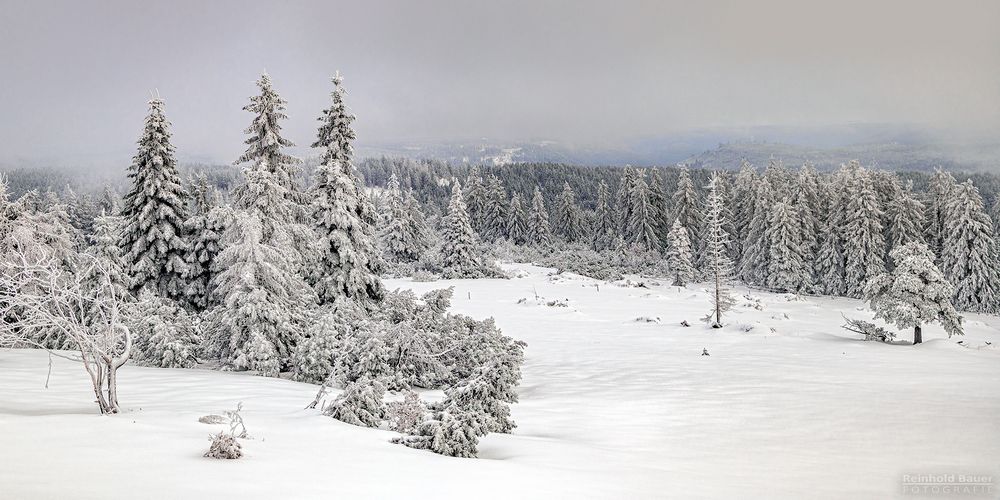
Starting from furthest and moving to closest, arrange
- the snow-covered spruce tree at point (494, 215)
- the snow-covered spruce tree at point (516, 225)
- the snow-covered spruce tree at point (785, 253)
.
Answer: the snow-covered spruce tree at point (494, 215), the snow-covered spruce tree at point (516, 225), the snow-covered spruce tree at point (785, 253)

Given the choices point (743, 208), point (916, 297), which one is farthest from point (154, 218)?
point (743, 208)

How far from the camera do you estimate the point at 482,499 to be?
609 cm

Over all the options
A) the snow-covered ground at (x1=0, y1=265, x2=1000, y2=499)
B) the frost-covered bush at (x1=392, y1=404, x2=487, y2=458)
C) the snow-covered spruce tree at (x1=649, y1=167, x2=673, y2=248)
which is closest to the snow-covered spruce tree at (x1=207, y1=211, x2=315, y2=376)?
the snow-covered ground at (x1=0, y1=265, x2=1000, y2=499)

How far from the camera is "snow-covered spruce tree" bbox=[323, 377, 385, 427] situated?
9773mm

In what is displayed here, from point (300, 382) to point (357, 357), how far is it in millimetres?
2192

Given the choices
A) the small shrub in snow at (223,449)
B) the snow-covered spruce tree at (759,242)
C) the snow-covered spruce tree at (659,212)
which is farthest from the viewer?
the snow-covered spruce tree at (659,212)

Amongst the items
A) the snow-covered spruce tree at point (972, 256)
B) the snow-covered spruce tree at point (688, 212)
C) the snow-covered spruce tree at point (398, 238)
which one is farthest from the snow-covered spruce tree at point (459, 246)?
the snow-covered spruce tree at point (972, 256)

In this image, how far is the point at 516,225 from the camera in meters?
92.0

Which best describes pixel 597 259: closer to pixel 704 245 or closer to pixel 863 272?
pixel 704 245

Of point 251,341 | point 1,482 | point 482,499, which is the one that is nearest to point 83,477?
point 1,482

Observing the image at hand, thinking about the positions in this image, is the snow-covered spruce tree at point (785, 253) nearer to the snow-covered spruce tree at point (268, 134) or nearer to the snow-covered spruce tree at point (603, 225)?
the snow-covered spruce tree at point (603, 225)

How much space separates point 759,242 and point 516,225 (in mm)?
39841

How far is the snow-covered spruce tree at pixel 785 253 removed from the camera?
187ft

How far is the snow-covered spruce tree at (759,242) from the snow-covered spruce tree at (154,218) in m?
52.7
